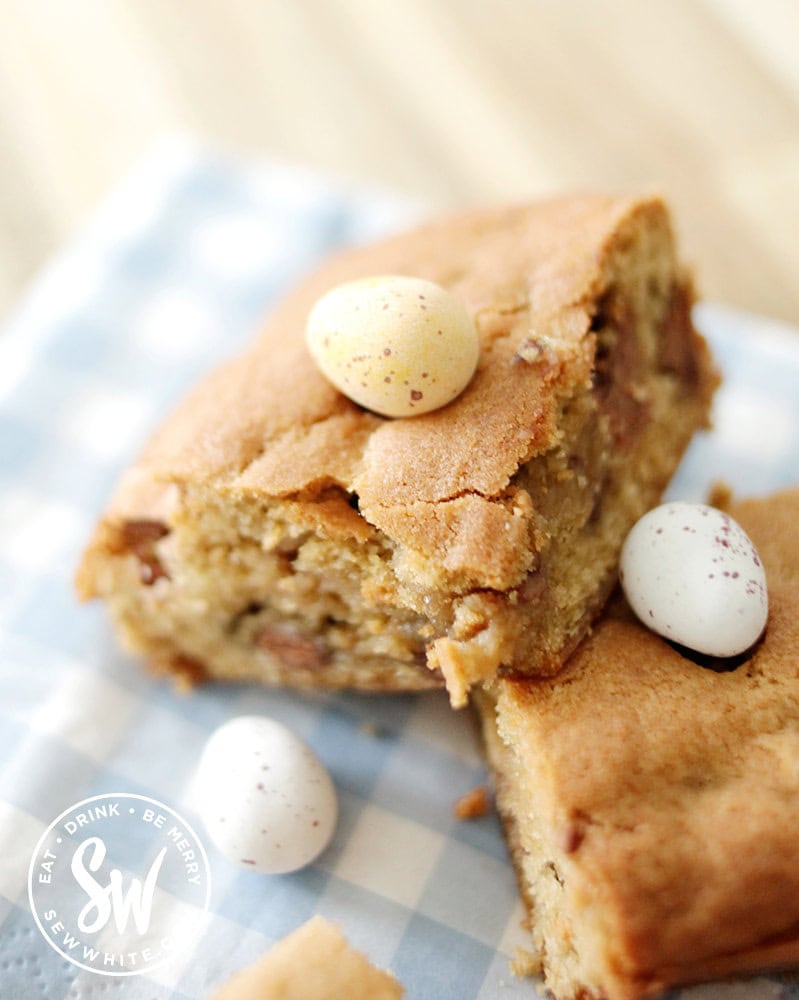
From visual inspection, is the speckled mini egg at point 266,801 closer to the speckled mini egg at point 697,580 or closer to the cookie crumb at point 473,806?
the cookie crumb at point 473,806

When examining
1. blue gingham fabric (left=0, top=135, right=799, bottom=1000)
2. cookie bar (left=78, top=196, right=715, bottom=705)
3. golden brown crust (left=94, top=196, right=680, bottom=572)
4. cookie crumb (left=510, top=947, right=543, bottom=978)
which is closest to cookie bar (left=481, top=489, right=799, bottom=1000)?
cookie crumb (left=510, top=947, right=543, bottom=978)

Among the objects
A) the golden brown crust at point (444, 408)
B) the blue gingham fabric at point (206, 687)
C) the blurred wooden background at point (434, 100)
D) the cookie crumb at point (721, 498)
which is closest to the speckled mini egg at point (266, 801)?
the blue gingham fabric at point (206, 687)

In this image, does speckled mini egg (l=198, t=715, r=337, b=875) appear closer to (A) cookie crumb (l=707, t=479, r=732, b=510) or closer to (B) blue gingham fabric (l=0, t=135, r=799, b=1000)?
(B) blue gingham fabric (l=0, t=135, r=799, b=1000)

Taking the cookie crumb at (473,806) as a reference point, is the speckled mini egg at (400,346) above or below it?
above

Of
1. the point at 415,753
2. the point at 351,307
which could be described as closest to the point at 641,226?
the point at 351,307

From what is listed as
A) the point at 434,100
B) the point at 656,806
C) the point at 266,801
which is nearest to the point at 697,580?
the point at 656,806
